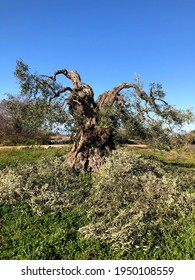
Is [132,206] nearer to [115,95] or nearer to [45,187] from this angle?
[45,187]

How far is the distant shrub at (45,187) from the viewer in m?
11.0

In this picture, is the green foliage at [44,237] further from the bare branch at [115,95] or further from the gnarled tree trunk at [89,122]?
the bare branch at [115,95]

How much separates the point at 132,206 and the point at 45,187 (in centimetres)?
347

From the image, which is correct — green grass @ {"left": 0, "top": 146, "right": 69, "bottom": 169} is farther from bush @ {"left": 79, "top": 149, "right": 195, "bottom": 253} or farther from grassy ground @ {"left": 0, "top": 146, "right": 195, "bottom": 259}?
grassy ground @ {"left": 0, "top": 146, "right": 195, "bottom": 259}

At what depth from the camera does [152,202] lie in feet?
33.5

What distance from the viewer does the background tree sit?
49.7 ft

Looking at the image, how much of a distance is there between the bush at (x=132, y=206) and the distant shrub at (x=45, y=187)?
747 millimetres

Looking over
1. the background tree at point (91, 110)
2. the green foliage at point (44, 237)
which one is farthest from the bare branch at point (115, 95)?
the green foliage at point (44, 237)

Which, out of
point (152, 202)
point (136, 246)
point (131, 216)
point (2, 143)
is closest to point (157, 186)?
point (152, 202)

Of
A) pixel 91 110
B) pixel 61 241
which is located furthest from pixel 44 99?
pixel 61 241

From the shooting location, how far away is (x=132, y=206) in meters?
9.96

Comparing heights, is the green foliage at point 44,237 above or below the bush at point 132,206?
below

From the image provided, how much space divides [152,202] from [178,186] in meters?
2.45

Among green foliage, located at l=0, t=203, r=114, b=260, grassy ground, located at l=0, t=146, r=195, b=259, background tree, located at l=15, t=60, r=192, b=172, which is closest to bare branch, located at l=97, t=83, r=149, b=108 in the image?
background tree, located at l=15, t=60, r=192, b=172
